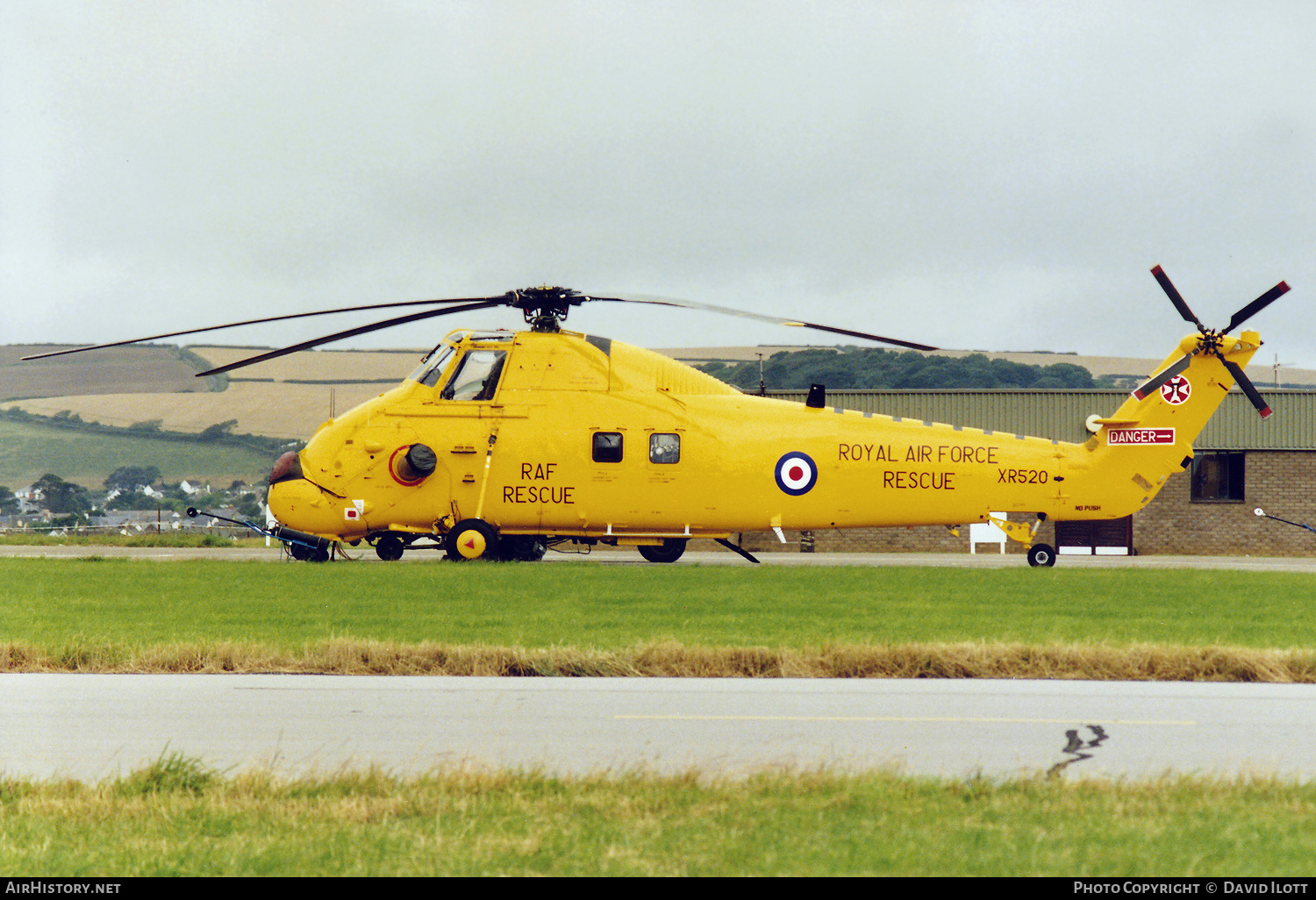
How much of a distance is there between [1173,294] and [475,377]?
→ 610 inches

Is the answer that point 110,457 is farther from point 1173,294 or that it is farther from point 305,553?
point 1173,294

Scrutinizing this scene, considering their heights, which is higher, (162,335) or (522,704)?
(162,335)

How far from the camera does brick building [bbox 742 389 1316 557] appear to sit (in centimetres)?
4378

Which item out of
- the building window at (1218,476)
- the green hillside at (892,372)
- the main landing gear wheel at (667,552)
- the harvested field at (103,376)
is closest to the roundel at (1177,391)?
the main landing gear wheel at (667,552)

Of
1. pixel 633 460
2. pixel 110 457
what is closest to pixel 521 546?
pixel 633 460

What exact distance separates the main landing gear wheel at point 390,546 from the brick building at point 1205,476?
1906cm

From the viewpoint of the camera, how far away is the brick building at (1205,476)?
43.8 metres

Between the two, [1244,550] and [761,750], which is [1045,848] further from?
[1244,550]

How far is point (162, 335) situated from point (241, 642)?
1031cm

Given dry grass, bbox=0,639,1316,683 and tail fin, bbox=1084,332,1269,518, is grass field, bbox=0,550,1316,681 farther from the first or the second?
tail fin, bbox=1084,332,1269,518

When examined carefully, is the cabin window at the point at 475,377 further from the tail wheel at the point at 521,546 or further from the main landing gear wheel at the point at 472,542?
the tail wheel at the point at 521,546

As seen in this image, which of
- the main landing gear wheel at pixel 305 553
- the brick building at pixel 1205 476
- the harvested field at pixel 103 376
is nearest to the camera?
the main landing gear wheel at pixel 305 553
